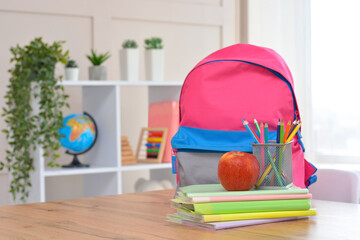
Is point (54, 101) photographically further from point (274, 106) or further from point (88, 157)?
point (274, 106)

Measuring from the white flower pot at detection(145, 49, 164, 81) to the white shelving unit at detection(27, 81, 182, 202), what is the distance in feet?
0.23

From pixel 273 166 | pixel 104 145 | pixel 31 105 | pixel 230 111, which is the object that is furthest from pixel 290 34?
pixel 273 166

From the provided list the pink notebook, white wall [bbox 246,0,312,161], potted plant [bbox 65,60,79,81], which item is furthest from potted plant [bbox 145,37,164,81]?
white wall [bbox 246,0,312,161]

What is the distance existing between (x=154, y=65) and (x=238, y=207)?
2.06 metres

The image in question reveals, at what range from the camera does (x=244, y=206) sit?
3.33ft

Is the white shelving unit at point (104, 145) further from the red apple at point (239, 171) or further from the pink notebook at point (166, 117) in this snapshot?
the red apple at point (239, 171)

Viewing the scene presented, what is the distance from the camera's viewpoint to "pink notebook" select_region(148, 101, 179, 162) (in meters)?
3.01

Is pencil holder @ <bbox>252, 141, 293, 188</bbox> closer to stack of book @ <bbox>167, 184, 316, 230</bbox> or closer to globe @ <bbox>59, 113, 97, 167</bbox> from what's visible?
stack of book @ <bbox>167, 184, 316, 230</bbox>

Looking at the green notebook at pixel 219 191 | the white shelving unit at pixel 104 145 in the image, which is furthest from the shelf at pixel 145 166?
the green notebook at pixel 219 191

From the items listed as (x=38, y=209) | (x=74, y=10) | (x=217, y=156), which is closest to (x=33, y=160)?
(x=74, y=10)

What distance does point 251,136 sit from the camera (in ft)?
3.89

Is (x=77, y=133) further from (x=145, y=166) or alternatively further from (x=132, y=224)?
(x=132, y=224)

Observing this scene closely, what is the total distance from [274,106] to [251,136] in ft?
0.37

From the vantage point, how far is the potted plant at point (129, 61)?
294 cm
